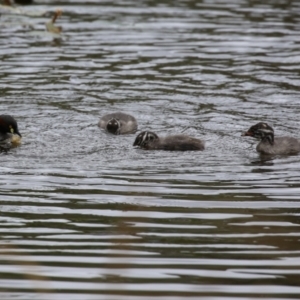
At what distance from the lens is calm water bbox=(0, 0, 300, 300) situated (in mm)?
7145

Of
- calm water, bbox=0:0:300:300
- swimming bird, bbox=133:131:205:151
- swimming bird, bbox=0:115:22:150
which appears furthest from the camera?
swimming bird, bbox=0:115:22:150

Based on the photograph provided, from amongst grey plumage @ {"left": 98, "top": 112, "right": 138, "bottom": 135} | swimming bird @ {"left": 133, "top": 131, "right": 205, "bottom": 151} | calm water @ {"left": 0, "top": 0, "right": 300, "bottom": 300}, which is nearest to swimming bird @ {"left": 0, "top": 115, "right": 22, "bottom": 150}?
calm water @ {"left": 0, "top": 0, "right": 300, "bottom": 300}

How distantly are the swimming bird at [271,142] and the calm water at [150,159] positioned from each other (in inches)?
6.1

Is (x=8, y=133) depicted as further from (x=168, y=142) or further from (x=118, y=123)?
(x=168, y=142)

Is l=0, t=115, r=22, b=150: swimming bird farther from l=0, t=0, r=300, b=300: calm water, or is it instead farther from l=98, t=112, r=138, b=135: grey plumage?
l=98, t=112, r=138, b=135: grey plumage

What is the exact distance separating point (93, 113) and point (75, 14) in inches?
274

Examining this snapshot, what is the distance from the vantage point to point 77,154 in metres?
11.6

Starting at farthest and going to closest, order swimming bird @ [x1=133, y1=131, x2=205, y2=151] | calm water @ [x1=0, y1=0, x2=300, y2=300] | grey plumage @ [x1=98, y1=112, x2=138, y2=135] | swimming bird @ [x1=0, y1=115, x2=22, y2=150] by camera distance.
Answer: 1. grey plumage @ [x1=98, y1=112, x2=138, y2=135]
2. swimming bird @ [x1=0, y1=115, x2=22, y2=150]
3. swimming bird @ [x1=133, y1=131, x2=205, y2=151]
4. calm water @ [x1=0, y1=0, x2=300, y2=300]

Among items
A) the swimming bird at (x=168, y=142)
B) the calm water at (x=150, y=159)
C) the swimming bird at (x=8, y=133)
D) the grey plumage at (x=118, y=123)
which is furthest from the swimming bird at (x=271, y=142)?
the swimming bird at (x=8, y=133)

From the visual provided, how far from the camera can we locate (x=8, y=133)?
12.5m

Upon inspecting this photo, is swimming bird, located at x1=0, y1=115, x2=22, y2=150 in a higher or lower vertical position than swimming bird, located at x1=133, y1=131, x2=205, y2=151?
lower

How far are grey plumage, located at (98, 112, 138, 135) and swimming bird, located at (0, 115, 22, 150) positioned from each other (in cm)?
112

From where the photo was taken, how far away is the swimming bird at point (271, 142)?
39.1 feet

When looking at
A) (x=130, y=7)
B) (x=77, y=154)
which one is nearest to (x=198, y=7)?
(x=130, y=7)
